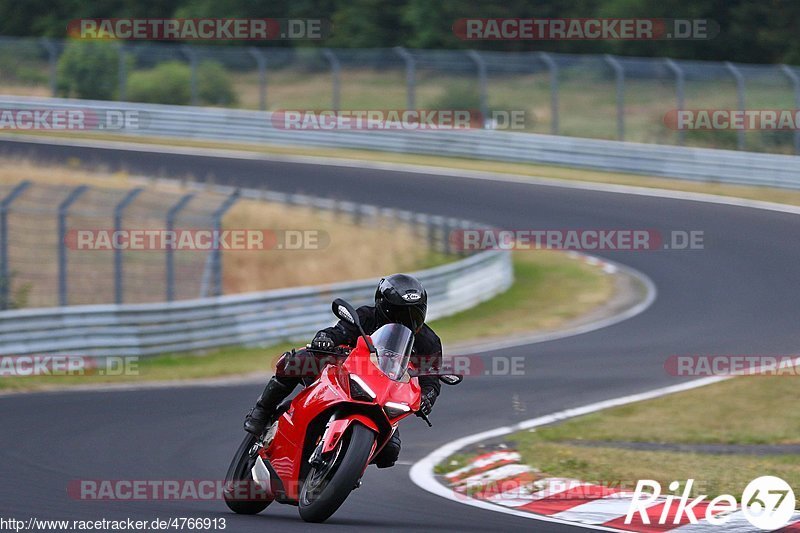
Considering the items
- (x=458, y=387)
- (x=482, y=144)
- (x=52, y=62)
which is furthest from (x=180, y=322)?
(x=52, y=62)

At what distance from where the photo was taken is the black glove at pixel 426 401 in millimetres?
7379

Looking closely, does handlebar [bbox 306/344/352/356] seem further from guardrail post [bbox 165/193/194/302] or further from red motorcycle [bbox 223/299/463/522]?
guardrail post [bbox 165/193/194/302]

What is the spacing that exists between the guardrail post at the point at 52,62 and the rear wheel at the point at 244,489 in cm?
2883

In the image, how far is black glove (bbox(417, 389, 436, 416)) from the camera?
24.2 ft

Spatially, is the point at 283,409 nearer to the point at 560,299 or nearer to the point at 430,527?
the point at 430,527

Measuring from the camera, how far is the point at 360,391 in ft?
23.0

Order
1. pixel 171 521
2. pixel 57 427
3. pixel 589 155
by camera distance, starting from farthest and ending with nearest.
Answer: pixel 589 155 < pixel 57 427 < pixel 171 521

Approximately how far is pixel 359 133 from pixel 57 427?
23.3 m

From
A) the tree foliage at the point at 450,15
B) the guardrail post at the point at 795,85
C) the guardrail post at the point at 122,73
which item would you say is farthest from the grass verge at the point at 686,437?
the tree foliage at the point at 450,15

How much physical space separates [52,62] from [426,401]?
30.2 metres

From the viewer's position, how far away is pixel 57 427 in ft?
38.0

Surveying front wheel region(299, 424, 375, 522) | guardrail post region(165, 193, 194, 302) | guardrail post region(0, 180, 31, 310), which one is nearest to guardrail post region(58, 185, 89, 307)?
guardrail post region(0, 180, 31, 310)

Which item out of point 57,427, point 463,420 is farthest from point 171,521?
point 463,420

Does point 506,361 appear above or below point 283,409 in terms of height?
below
